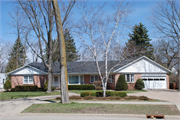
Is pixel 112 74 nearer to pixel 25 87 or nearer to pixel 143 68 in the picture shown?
pixel 143 68

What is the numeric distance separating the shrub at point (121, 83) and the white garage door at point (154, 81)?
13.4ft

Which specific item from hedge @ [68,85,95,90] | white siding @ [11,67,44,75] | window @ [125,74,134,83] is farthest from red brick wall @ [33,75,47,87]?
window @ [125,74,134,83]

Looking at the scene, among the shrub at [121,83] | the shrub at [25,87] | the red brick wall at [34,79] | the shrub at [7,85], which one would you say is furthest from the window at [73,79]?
the shrub at [7,85]

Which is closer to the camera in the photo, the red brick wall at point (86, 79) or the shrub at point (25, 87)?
the shrub at point (25, 87)

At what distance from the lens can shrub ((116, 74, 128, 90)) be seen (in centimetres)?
2619

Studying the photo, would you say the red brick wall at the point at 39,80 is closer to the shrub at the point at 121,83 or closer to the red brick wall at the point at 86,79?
the red brick wall at the point at 86,79

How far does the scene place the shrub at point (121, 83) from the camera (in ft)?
85.9

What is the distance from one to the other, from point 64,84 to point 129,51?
760 cm

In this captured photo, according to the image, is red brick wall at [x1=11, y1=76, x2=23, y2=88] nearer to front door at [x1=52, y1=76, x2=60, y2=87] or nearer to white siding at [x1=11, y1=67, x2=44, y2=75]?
white siding at [x1=11, y1=67, x2=44, y2=75]

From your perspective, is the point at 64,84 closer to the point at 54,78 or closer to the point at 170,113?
the point at 170,113

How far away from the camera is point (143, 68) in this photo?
92.7ft

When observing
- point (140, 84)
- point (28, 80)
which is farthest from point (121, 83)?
point (28, 80)

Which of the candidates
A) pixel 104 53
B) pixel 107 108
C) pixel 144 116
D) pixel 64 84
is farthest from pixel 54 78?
pixel 144 116

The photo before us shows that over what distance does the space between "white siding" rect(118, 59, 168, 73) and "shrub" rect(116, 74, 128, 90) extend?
1.90 m
